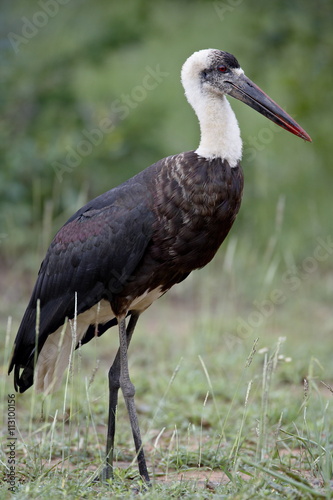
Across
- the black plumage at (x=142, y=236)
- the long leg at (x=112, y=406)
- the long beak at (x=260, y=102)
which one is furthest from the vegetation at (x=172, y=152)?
the long beak at (x=260, y=102)

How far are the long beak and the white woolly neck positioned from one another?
0.08 meters

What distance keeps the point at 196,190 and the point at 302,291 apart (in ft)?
12.3

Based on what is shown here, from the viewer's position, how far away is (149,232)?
3545 mm

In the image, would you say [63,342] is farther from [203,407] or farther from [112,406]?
[203,407]

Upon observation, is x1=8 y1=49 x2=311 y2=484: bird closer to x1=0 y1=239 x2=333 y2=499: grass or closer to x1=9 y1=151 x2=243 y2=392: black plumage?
x1=9 y1=151 x2=243 y2=392: black plumage

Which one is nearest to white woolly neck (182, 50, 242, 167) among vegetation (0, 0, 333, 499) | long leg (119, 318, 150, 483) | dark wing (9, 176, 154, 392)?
dark wing (9, 176, 154, 392)

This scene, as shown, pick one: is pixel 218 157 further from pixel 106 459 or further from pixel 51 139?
pixel 51 139

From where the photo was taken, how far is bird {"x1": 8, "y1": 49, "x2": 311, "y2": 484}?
353 cm

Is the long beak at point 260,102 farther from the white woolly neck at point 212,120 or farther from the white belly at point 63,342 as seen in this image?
the white belly at point 63,342

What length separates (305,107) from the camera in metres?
8.52

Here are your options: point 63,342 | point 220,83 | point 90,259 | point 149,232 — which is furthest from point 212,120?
point 63,342

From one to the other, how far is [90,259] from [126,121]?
4649 millimetres

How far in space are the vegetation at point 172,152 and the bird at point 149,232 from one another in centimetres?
64

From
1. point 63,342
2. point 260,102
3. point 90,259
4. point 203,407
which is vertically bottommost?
point 203,407
